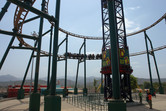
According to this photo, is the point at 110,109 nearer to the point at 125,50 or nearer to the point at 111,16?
the point at 111,16

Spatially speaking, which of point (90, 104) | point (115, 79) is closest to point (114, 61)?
point (115, 79)

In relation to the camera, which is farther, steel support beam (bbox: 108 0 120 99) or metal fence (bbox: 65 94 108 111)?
metal fence (bbox: 65 94 108 111)

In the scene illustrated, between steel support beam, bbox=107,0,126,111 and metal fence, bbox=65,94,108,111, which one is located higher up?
steel support beam, bbox=107,0,126,111

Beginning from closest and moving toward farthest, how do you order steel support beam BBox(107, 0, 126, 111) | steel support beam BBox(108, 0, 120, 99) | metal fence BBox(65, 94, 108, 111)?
1. steel support beam BBox(107, 0, 126, 111)
2. steel support beam BBox(108, 0, 120, 99)
3. metal fence BBox(65, 94, 108, 111)

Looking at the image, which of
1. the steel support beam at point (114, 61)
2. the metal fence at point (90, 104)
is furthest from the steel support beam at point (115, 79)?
the metal fence at point (90, 104)

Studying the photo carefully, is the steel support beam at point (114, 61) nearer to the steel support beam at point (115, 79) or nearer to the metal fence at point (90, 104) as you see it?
the steel support beam at point (115, 79)

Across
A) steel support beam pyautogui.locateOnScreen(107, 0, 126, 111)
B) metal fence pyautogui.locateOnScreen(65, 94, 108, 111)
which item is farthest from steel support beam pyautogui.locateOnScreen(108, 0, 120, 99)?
metal fence pyautogui.locateOnScreen(65, 94, 108, 111)

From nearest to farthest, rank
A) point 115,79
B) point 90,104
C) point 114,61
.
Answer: point 115,79, point 114,61, point 90,104

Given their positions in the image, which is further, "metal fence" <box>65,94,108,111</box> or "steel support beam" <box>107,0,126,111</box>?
"metal fence" <box>65,94,108,111</box>

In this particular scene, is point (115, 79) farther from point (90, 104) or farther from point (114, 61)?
point (90, 104)

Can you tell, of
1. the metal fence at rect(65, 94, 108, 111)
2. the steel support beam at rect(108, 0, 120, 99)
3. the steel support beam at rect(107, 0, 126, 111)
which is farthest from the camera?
the metal fence at rect(65, 94, 108, 111)

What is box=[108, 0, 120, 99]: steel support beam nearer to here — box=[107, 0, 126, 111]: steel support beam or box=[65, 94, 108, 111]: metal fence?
box=[107, 0, 126, 111]: steel support beam

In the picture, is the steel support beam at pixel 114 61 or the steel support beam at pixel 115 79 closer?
the steel support beam at pixel 115 79

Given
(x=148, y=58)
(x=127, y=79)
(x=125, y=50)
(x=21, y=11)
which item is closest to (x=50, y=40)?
(x=21, y=11)
